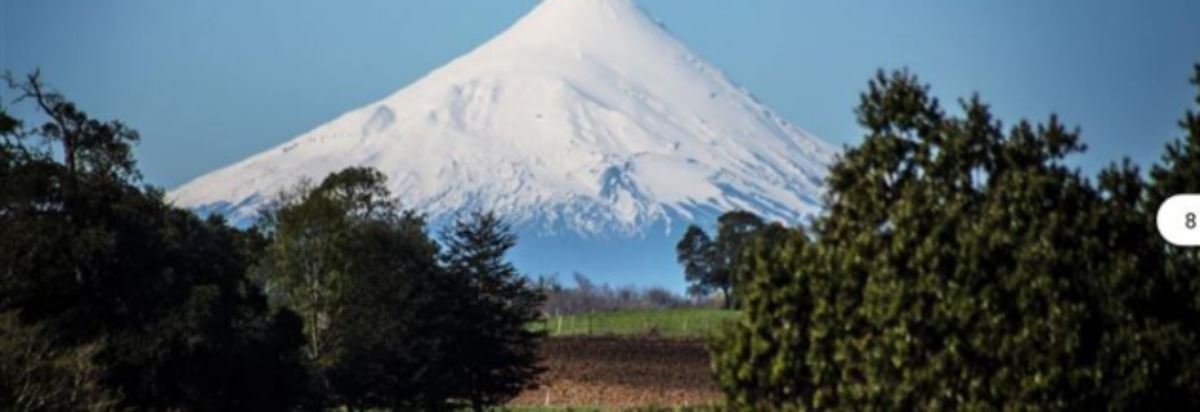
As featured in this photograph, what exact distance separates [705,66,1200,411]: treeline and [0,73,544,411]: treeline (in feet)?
45.1

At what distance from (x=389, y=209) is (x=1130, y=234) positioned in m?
59.4

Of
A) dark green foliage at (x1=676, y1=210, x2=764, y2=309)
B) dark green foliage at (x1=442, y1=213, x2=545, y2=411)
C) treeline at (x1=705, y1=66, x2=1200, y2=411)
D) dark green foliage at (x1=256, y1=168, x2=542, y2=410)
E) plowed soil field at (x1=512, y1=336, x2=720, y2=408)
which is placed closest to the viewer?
treeline at (x1=705, y1=66, x2=1200, y2=411)

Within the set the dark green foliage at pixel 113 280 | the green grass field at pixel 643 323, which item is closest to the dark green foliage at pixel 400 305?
the dark green foliage at pixel 113 280

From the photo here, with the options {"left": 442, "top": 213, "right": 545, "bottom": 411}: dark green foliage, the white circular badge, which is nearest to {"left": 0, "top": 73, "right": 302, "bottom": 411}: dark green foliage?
{"left": 442, "top": 213, "right": 545, "bottom": 411}: dark green foliage

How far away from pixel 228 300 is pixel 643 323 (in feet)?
200

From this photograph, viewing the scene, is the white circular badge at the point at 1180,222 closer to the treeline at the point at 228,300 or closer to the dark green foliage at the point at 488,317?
the treeline at the point at 228,300

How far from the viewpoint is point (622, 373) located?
288ft

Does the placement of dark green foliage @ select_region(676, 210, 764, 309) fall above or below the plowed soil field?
above

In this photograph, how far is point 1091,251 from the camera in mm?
28781

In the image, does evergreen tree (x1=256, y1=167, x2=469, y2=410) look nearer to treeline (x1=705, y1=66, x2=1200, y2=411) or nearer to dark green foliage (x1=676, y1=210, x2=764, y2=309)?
treeline (x1=705, y1=66, x2=1200, y2=411)

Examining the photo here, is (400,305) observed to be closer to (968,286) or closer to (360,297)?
(360,297)

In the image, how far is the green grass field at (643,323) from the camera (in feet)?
377

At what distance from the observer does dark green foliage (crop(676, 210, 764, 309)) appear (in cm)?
15000

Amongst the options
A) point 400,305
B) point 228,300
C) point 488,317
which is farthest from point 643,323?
point 228,300
